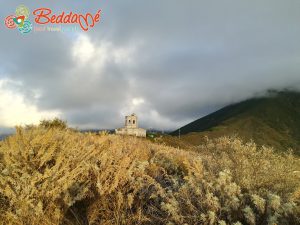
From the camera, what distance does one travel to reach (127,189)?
701 centimetres

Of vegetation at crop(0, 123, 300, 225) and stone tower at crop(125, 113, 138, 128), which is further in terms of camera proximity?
stone tower at crop(125, 113, 138, 128)

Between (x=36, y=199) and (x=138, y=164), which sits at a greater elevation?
(x=138, y=164)

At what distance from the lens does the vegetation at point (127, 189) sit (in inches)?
220

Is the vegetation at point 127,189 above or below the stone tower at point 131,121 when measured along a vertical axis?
below

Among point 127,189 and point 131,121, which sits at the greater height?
point 131,121

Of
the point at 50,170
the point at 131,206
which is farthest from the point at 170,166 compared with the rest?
the point at 50,170

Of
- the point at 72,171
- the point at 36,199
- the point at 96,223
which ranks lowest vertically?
the point at 96,223

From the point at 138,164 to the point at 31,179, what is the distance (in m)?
2.22

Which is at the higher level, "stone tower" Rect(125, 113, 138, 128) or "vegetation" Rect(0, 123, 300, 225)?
"stone tower" Rect(125, 113, 138, 128)

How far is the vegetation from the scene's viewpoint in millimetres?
5586

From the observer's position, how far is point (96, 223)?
6488 mm

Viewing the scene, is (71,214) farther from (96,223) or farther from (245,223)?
(245,223)

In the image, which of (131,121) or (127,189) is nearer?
(127,189)

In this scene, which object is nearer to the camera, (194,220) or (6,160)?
(194,220)
